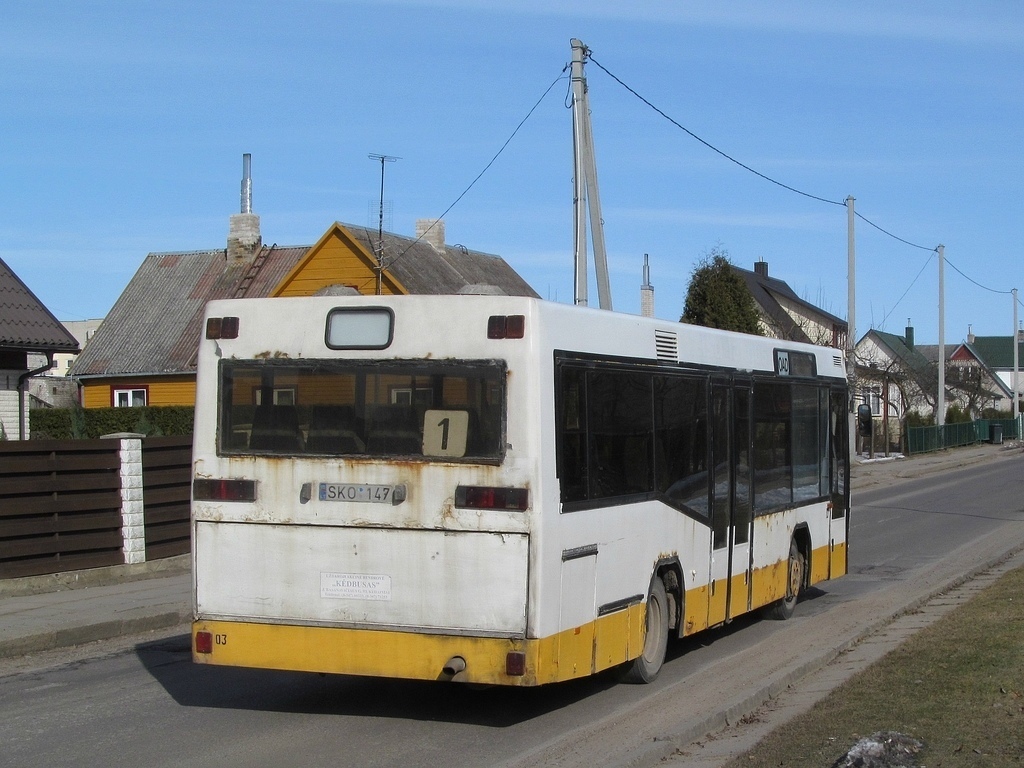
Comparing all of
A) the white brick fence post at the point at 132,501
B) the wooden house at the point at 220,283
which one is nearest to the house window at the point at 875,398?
the wooden house at the point at 220,283

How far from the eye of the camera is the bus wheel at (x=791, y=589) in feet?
42.2

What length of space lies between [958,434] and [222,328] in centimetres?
6372

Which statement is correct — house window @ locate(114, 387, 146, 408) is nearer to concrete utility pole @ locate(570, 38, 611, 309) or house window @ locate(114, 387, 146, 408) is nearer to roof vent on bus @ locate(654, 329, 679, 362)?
concrete utility pole @ locate(570, 38, 611, 309)

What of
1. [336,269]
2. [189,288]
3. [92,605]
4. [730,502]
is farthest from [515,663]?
[189,288]

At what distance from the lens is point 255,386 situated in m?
8.29

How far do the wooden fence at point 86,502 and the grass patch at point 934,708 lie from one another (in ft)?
31.5

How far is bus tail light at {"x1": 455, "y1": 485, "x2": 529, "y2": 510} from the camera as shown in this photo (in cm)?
745

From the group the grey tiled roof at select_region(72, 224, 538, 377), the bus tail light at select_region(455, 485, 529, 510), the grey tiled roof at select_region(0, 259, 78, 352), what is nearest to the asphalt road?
the bus tail light at select_region(455, 485, 529, 510)

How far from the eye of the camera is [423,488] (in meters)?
7.70

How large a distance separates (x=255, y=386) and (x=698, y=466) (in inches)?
150

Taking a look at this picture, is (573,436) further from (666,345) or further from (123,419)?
(123,419)

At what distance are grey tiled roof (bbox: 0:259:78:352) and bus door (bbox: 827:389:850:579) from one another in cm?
1327

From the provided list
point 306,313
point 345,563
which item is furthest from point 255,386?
point 345,563

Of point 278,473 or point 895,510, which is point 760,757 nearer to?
point 278,473
